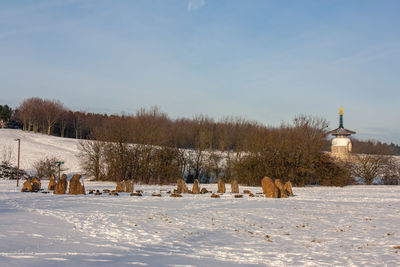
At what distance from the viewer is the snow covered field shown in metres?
7.29

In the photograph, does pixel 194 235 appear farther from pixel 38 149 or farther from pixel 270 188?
pixel 38 149

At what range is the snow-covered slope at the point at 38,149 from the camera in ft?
153

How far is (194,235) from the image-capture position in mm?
9836

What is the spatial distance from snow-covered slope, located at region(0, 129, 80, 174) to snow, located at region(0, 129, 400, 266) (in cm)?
2970

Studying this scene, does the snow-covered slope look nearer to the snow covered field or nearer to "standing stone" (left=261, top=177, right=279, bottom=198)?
"standing stone" (left=261, top=177, right=279, bottom=198)

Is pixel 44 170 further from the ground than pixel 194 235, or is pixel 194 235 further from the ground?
pixel 44 170

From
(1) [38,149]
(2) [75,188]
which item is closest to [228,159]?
(2) [75,188]

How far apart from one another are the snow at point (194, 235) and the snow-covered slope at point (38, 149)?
2970cm

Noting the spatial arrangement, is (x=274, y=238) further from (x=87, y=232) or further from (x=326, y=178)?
(x=326, y=178)

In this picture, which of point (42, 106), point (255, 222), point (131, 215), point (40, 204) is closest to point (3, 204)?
point (40, 204)

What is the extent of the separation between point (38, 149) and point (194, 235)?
51260 mm

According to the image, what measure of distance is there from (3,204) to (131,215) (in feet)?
19.3

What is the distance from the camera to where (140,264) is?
22.1 ft

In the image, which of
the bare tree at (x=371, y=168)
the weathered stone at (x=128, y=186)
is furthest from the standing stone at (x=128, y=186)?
the bare tree at (x=371, y=168)
